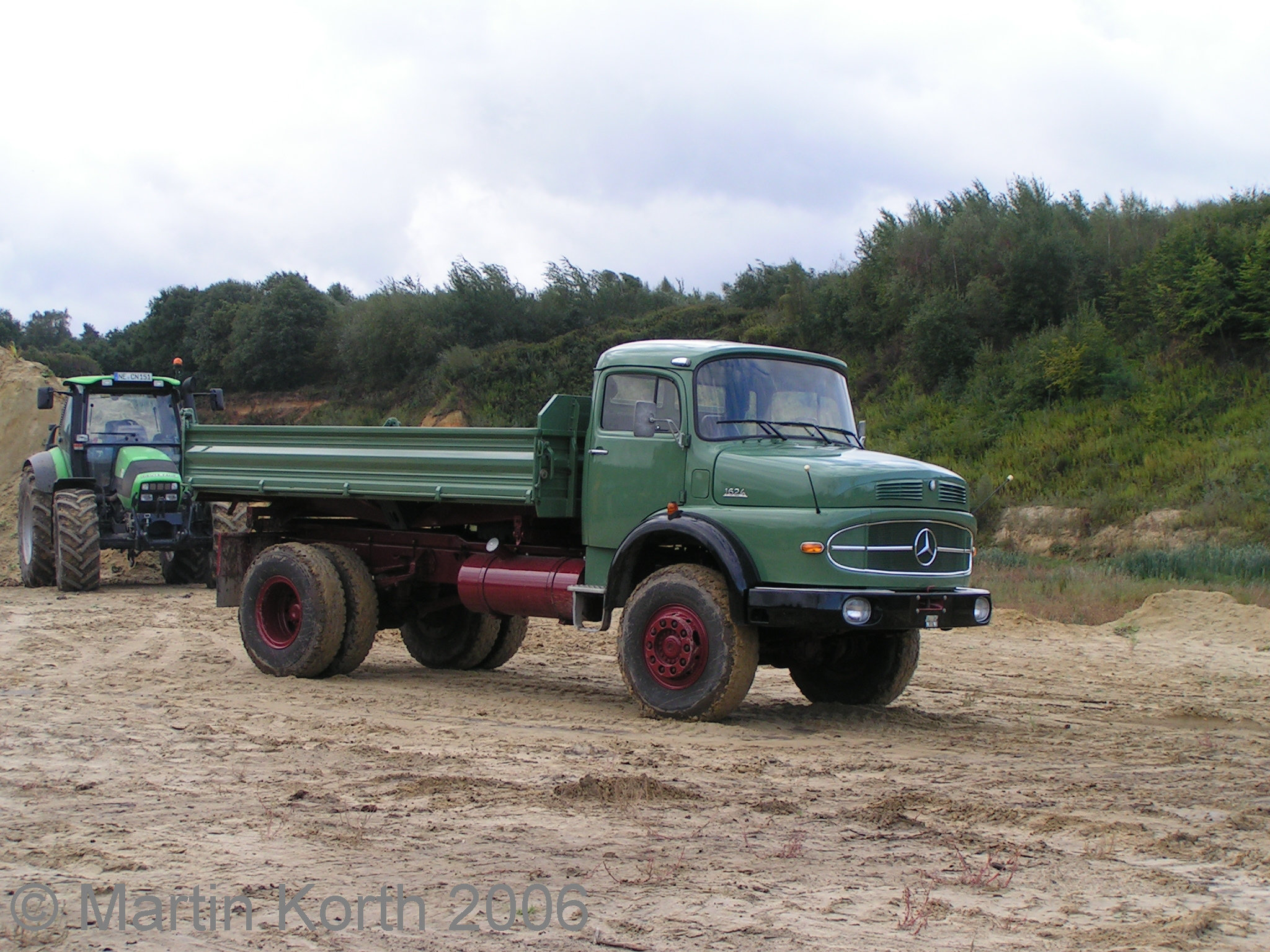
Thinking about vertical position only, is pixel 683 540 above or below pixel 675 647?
above

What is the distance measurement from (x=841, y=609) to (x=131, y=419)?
1410 cm

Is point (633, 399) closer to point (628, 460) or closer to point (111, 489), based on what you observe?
point (628, 460)

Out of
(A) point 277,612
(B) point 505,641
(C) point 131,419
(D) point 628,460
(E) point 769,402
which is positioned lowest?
(B) point 505,641

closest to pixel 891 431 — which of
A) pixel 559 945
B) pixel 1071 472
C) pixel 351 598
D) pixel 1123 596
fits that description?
pixel 1071 472

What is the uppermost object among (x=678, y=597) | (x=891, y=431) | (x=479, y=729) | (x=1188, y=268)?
(x=1188, y=268)

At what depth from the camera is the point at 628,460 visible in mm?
9227

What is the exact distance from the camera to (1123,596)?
642 inches

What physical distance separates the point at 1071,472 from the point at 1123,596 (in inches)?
386

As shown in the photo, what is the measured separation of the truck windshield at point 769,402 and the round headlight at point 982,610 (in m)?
1.59

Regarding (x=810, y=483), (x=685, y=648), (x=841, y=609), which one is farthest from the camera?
(x=685, y=648)

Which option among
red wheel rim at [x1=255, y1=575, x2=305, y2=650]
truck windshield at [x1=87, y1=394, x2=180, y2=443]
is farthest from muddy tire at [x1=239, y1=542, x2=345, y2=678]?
truck windshield at [x1=87, y1=394, x2=180, y2=443]

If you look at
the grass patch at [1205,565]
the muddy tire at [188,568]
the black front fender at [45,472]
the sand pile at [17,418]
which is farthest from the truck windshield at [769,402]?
the sand pile at [17,418]


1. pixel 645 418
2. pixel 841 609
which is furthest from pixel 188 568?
pixel 841 609

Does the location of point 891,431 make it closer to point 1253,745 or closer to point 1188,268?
point 1188,268
